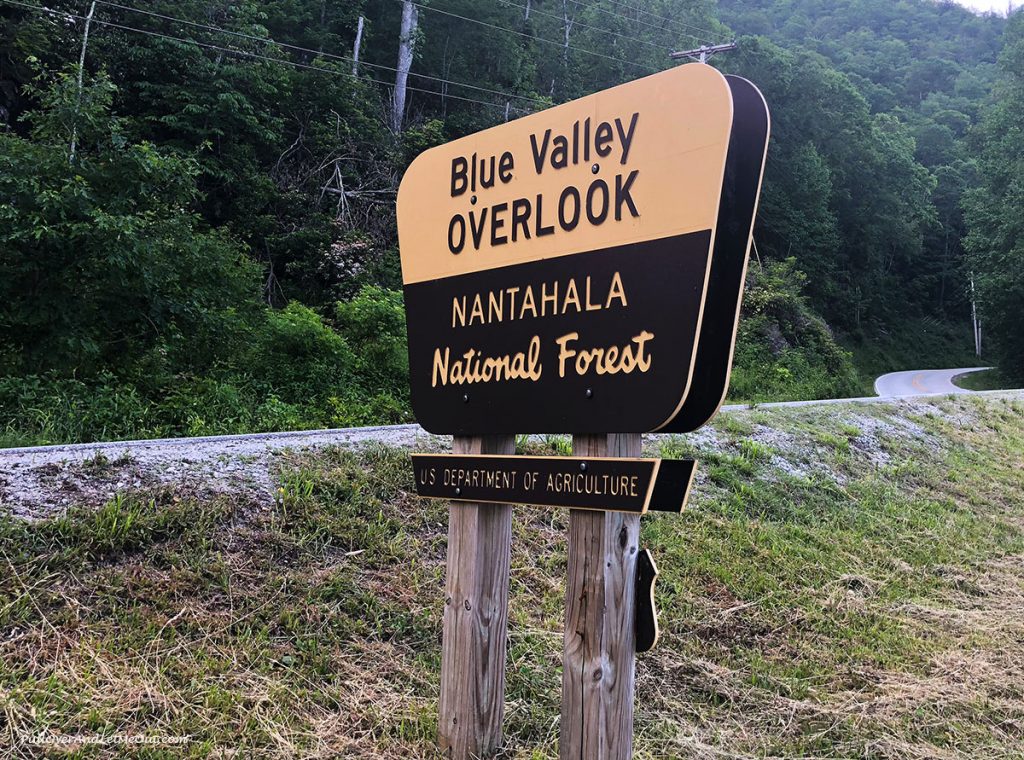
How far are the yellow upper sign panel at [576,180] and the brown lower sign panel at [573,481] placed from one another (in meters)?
0.78

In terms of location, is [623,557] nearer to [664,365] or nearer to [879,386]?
[664,365]

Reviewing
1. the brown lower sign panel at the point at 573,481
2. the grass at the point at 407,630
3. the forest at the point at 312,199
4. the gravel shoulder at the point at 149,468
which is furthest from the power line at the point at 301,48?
the brown lower sign panel at the point at 573,481

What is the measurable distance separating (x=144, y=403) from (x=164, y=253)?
5.80 ft

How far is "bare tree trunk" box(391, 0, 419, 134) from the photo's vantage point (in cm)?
2191

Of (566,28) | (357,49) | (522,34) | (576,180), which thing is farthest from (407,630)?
(566,28)

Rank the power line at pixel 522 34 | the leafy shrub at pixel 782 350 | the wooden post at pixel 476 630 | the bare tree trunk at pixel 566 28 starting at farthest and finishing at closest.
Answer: the bare tree trunk at pixel 566 28, the power line at pixel 522 34, the leafy shrub at pixel 782 350, the wooden post at pixel 476 630

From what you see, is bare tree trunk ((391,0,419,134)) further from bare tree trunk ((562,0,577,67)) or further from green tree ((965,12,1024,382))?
green tree ((965,12,1024,382))

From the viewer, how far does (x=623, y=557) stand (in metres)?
2.81

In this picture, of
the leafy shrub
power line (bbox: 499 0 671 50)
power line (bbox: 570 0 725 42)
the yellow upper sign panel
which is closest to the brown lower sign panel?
the yellow upper sign panel

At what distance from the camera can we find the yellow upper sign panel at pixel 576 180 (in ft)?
8.48

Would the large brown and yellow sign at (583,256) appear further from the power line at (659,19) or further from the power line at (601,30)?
the power line at (659,19)

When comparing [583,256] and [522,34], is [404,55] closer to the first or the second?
[522,34]

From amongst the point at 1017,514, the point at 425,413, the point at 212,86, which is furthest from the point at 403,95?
the point at 425,413

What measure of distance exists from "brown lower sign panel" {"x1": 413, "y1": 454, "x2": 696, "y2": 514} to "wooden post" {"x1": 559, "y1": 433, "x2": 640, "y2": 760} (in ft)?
0.29
